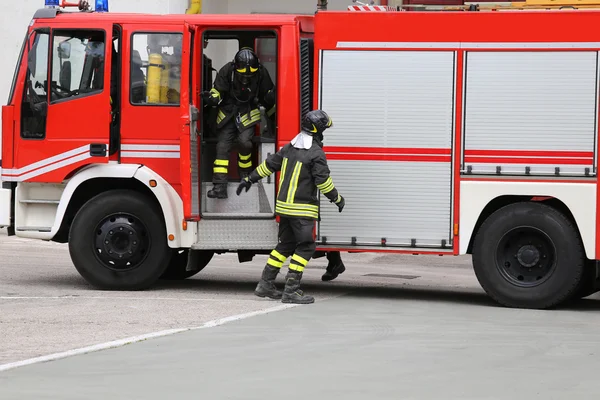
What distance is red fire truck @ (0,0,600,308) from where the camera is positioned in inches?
462

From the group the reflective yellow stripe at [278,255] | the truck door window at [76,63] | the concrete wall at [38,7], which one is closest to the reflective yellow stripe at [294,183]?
the reflective yellow stripe at [278,255]

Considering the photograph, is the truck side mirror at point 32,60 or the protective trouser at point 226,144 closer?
the protective trouser at point 226,144

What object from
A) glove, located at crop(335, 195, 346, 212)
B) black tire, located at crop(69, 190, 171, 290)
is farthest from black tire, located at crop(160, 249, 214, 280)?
glove, located at crop(335, 195, 346, 212)

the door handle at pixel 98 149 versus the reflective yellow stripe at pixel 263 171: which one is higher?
the door handle at pixel 98 149

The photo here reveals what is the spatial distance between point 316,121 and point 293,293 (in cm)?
164

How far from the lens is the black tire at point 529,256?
38.2 feet

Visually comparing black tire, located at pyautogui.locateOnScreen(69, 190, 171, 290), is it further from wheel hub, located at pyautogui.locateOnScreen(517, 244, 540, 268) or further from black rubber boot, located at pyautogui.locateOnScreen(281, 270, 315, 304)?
wheel hub, located at pyautogui.locateOnScreen(517, 244, 540, 268)

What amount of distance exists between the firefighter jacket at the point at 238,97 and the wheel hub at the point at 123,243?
1.34 m

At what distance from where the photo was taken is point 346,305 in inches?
463

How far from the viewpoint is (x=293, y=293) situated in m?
11.8

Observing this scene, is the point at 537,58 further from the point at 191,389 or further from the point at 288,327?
the point at 191,389

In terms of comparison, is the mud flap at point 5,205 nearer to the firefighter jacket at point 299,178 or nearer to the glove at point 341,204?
the firefighter jacket at point 299,178

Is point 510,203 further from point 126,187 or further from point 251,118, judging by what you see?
point 126,187

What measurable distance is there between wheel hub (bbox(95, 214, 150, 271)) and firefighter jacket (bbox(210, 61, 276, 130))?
4.40 feet
